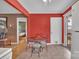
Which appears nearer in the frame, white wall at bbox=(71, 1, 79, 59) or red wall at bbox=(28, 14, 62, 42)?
white wall at bbox=(71, 1, 79, 59)

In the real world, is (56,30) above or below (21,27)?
below

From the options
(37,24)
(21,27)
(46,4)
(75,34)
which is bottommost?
(75,34)

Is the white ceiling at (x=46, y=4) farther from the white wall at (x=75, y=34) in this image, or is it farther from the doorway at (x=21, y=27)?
the white wall at (x=75, y=34)

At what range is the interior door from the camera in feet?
37.5

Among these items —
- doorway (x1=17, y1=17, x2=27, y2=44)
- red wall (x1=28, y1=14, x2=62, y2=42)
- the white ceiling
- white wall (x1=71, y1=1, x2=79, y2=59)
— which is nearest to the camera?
white wall (x1=71, y1=1, x2=79, y2=59)

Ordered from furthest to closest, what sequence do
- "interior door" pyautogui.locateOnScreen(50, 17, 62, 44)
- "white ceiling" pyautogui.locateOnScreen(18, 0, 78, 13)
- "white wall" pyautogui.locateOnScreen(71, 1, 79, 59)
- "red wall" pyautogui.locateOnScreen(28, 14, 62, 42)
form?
"red wall" pyautogui.locateOnScreen(28, 14, 62, 42)
"interior door" pyautogui.locateOnScreen(50, 17, 62, 44)
"white ceiling" pyautogui.locateOnScreen(18, 0, 78, 13)
"white wall" pyautogui.locateOnScreen(71, 1, 79, 59)

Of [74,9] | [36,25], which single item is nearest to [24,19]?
[36,25]

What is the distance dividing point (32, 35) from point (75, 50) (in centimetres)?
806

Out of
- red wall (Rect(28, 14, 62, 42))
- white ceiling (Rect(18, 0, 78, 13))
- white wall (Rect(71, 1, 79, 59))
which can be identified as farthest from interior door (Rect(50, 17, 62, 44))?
white wall (Rect(71, 1, 79, 59))

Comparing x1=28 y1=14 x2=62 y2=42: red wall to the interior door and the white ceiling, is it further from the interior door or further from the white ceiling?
the white ceiling

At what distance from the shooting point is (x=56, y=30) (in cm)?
1149

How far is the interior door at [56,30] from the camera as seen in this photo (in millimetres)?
11430

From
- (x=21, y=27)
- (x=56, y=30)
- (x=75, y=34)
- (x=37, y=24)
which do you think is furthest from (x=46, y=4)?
(x=75, y=34)

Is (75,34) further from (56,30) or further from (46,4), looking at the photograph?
(56,30)
